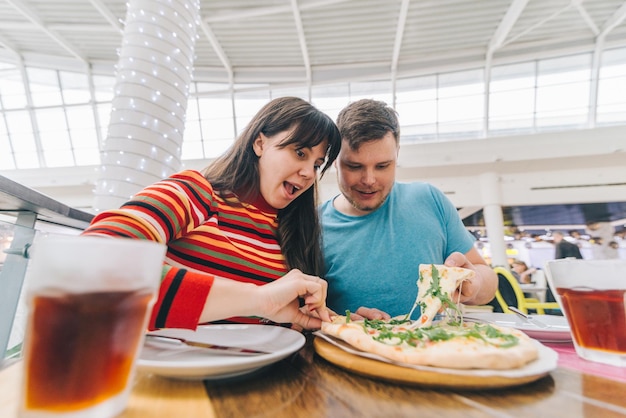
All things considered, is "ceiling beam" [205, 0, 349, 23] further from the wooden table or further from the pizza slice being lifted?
the wooden table

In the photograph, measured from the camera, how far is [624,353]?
2.45ft

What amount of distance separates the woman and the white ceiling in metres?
9.45

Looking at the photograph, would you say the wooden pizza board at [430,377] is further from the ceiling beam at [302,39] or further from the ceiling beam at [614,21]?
the ceiling beam at [614,21]

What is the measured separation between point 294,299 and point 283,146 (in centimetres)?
65

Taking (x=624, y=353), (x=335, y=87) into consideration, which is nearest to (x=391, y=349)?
(x=624, y=353)

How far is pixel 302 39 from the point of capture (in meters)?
10.7

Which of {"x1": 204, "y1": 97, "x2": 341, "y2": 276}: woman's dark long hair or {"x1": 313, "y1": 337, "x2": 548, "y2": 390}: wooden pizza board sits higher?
{"x1": 204, "y1": 97, "x2": 341, "y2": 276}: woman's dark long hair

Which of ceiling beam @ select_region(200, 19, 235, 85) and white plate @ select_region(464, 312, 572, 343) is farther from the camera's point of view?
ceiling beam @ select_region(200, 19, 235, 85)

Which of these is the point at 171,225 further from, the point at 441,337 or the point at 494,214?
the point at 494,214

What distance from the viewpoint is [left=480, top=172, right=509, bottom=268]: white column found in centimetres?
1048

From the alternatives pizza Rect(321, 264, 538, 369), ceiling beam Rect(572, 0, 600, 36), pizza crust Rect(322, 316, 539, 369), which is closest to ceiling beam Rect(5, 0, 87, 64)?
pizza Rect(321, 264, 538, 369)

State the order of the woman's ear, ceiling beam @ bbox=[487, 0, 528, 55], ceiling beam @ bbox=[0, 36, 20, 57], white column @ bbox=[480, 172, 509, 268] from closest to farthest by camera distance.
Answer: the woman's ear < ceiling beam @ bbox=[487, 0, 528, 55] < white column @ bbox=[480, 172, 509, 268] < ceiling beam @ bbox=[0, 36, 20, 57]

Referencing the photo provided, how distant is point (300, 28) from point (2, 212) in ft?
34.2

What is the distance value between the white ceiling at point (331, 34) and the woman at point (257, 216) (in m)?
9.45
